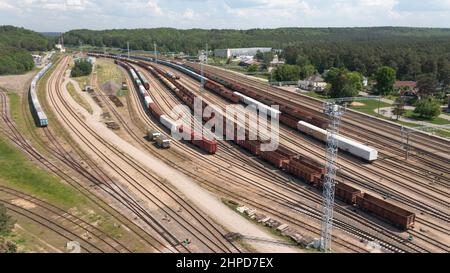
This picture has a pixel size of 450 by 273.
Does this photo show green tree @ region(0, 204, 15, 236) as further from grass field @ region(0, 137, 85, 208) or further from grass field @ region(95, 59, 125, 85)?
grass field @ region(95, 59, 125, 85)

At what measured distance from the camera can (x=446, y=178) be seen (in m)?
54.3

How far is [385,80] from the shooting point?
369ft

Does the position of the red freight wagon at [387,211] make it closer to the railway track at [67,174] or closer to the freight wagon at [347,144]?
the freight wagon at [347,144]

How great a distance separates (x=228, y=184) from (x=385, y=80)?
80.0 meters

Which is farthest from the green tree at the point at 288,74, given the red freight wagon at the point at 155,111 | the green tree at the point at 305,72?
the red freight wagon at the point at 155,111

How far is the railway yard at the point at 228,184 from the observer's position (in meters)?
39.0

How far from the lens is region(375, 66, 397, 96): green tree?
112m

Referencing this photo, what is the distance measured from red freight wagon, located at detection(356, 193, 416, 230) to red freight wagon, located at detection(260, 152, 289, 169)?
1356 centimetres

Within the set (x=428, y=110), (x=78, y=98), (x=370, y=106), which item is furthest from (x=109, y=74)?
(x=428, y=110)

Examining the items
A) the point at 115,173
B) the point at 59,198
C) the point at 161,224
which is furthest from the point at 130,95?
the point at 161,224

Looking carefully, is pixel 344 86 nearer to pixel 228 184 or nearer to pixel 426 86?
pixel 426 86

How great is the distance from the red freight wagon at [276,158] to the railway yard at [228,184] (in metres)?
0.17
